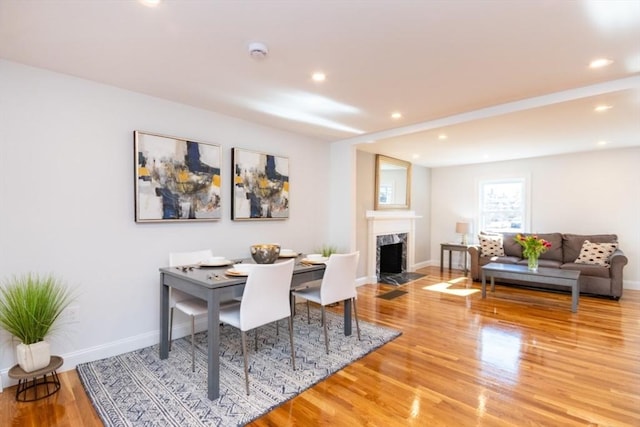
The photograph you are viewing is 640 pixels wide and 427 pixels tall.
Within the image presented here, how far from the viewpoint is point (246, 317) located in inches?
93.0

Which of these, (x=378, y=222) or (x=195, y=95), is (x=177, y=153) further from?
(x=378, y=222)

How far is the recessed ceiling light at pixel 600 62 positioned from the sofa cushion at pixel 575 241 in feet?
13.0

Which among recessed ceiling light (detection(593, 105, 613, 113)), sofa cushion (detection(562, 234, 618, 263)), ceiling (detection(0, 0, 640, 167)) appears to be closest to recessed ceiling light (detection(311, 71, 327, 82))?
ceiling (detection(0, 0, 640, 167))

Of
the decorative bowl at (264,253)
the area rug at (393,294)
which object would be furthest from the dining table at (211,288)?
the area rug at (393,294)

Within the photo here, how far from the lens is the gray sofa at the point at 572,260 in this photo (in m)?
4.58

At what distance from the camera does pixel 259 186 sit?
394cm

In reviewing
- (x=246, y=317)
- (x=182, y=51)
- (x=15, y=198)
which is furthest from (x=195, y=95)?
(x=246, y=317)

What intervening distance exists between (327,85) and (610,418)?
310 cm

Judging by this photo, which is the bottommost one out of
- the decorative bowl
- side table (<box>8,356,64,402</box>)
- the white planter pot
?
side table (<box>8,356,64,402</box>)

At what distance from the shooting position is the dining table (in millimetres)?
2174

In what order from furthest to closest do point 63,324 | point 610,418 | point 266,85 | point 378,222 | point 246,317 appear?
point 378,222, point 266,85, point 63,324, point 246,317, point 610,418

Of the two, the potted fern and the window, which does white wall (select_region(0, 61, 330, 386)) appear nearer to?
the potted fern

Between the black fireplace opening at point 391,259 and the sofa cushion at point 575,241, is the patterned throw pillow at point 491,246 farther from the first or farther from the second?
the black fireplace opening at point 391,259

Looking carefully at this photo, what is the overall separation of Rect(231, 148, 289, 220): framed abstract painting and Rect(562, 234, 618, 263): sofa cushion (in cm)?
484
